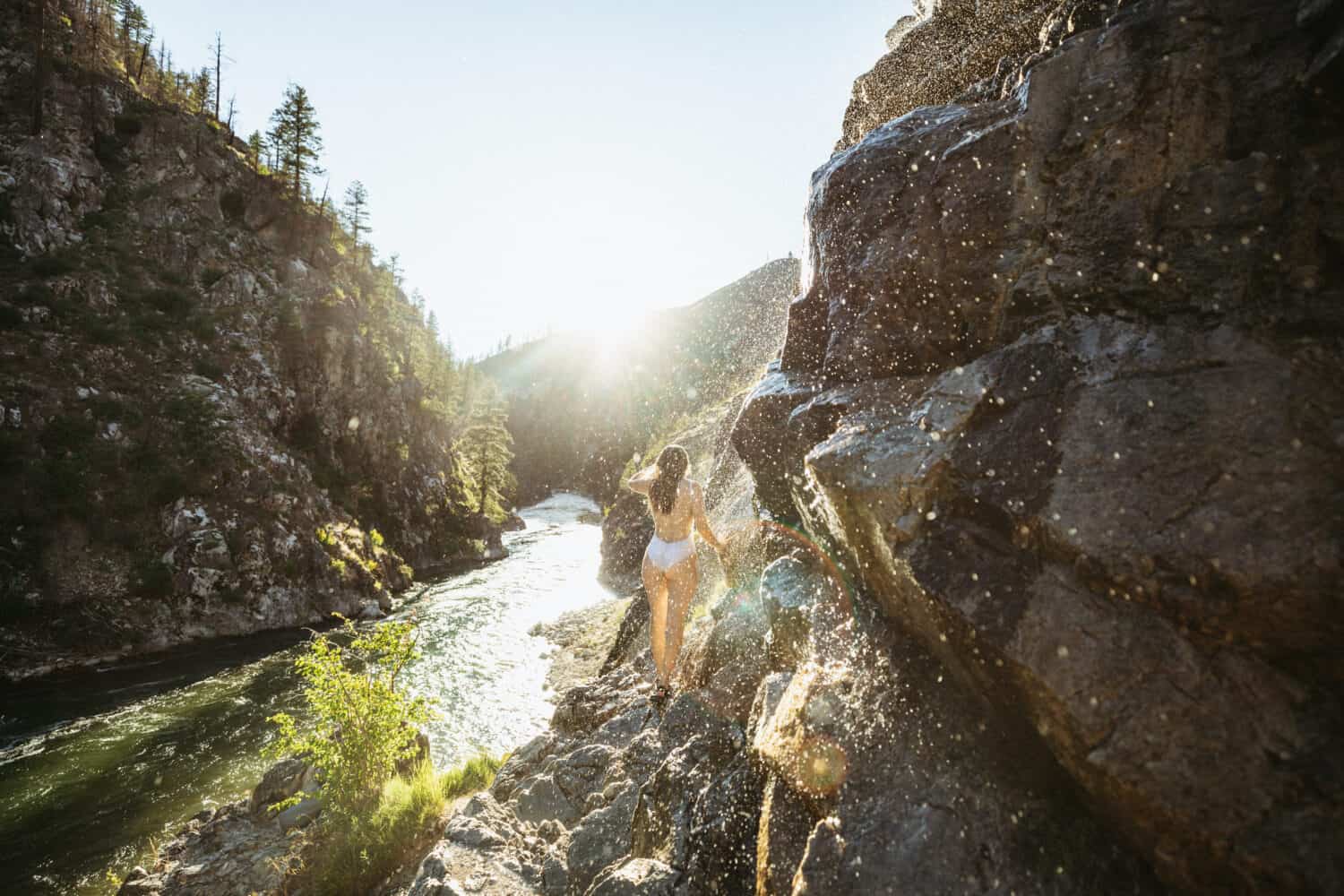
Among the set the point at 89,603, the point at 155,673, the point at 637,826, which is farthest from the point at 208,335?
the point at 637,826

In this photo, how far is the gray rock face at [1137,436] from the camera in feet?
8.46

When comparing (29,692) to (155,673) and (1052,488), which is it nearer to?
(155,673)

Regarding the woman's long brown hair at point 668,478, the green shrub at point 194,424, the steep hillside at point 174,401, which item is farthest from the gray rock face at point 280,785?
the green shrub at point 194,424

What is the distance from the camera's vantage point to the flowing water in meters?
10.0

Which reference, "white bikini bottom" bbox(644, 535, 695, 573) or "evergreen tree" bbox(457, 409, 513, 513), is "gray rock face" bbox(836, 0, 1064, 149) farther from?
"evergreen tree" bbox(457, 409, 513, 513)

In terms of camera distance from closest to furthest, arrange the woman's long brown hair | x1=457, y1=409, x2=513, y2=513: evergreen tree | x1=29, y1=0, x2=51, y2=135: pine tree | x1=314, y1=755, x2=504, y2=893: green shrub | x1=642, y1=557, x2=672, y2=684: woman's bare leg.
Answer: x1=314, y1=755, x2=504, y2=893: green shrub, the woman's long brown hair, x1=642, y1=557, x2=672, y2=684: woman's bare leg, x1=29, y1=0, x2=51, y2=135: pine tree, x1=457, y1=409, x2=513, y2=513: evergreen tree

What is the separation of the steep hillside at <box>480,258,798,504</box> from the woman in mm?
83162

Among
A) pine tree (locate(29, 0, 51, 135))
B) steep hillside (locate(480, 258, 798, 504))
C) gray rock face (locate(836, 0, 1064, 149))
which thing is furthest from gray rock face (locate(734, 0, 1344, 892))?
steep hillside (locate(480, 258, 798, 504))

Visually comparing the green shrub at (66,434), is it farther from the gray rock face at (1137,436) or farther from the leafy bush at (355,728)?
the gray rock face at (1137,436)

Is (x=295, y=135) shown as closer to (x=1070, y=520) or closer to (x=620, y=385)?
(x=1070, y=520)

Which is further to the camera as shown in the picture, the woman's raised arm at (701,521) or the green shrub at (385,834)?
the woman's raised arm at (701,521)

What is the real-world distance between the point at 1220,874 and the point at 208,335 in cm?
4246

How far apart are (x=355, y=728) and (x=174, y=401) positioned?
2745 centimetres

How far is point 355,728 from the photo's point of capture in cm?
876
